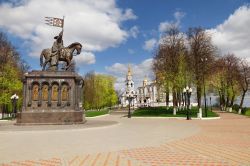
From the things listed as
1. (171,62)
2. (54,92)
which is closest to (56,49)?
(54,92)

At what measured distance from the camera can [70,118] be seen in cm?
2242

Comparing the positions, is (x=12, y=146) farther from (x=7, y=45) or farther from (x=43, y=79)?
(x=7, y=45)

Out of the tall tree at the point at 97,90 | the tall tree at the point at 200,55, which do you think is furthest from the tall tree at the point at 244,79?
the tall tree at the point at 97,90

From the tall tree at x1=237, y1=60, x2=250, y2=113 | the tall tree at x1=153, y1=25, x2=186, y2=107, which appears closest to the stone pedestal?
the tall tree at x1=153, y1=25, x2=186, y2=107

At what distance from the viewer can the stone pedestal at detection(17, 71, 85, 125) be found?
22.2 meters

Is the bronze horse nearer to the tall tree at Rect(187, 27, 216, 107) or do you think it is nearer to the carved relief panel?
the carved relief panel

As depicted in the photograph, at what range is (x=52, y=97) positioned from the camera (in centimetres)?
2302

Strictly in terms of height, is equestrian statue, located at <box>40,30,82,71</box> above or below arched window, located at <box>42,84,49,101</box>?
Result: above

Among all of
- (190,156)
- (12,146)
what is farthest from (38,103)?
(190,156)

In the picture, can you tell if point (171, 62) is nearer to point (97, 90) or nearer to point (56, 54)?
point (56, 54)

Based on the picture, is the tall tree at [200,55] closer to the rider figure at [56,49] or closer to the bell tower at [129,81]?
the rider figure at [56,49]

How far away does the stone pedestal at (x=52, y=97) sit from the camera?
2219 centimetres

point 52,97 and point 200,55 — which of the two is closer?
point 52,97

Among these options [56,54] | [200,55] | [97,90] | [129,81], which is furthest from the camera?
[129,81]
